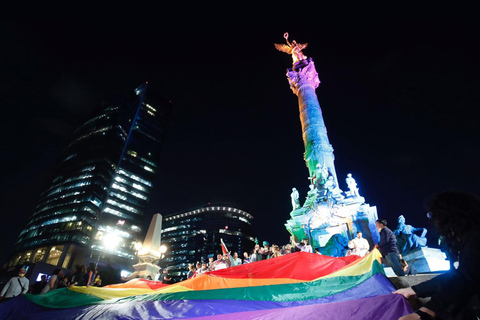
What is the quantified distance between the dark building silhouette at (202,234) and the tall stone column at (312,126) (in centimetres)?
8051

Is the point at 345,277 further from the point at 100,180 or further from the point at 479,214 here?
the point at 100,180

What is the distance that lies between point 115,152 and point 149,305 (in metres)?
89.3

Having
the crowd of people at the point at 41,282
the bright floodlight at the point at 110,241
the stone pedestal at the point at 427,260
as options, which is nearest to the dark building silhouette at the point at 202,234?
the bright floodlight at the point at 110,241

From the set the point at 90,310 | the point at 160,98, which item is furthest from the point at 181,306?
the point at 160,98

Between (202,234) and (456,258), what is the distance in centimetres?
11243

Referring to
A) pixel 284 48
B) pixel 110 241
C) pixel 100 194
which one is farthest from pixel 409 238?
pixel 100 194

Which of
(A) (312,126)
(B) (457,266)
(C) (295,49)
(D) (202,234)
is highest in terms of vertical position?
(C) (295,49)

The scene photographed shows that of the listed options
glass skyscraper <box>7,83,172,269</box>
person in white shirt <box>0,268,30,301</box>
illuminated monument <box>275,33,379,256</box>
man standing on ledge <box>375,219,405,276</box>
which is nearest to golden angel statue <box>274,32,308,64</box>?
illuminated monument <box>275,33,379,256</box>

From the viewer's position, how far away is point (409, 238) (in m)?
12.9

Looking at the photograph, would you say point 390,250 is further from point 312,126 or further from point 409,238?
point 312,126

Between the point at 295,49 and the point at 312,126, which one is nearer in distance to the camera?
the point at 312,126

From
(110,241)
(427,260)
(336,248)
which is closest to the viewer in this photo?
(427,260)

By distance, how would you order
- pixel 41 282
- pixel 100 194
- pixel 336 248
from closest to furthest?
pixel 41 282 < pixel 336 248 < pixel 100 194

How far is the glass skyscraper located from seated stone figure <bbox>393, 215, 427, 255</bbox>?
5792cm
